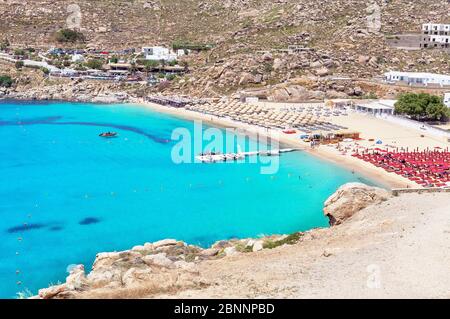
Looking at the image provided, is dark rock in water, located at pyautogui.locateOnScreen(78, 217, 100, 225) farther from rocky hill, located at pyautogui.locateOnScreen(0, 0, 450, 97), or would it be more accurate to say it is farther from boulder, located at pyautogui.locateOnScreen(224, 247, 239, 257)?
rocky hill, located at pyautogui.locateOnScreen(0, 0, 450, 97)

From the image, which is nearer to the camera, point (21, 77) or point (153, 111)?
point (153, 111)

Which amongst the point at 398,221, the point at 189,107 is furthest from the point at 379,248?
the point at 189,107

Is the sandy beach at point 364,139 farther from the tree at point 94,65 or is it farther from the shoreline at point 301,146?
the tree at point 94,65

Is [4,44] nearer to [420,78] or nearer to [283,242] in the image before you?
[420,78]

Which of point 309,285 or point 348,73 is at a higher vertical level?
point 348,73
